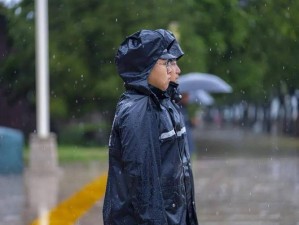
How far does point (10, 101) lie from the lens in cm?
2386

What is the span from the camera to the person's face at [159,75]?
3.65m

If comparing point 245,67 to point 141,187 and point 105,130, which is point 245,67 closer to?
point 105,130

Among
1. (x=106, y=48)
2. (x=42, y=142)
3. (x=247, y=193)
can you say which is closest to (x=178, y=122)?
(x=247, y=193)

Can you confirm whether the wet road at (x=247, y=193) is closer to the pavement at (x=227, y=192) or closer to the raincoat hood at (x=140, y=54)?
the pavement at (x=227, y=192)

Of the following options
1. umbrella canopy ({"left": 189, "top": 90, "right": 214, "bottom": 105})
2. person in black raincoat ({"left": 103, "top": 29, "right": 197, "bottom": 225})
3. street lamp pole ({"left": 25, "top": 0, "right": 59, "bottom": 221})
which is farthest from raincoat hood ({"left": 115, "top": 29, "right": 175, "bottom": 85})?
umbrella canopy ({"left": 189, "top": 90, "right": 214, "bottom": 105})

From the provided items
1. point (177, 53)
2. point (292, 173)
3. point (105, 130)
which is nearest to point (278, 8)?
point (292, 173)

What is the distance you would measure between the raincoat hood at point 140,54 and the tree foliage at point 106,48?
10.9m

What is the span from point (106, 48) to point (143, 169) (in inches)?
796

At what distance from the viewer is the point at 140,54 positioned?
3.59 metres

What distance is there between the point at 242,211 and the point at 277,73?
58.1 feet

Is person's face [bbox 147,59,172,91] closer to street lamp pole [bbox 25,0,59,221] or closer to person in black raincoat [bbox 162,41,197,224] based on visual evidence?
person in black raincoat [bbox 162,41,197,224]

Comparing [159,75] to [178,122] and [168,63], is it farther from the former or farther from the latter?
[178,122]

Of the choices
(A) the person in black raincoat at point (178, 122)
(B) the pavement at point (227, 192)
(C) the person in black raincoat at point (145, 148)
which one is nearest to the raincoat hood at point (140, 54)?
(C) the person in black raincoat at point (145, 148)

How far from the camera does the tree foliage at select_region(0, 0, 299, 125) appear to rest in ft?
64.2
